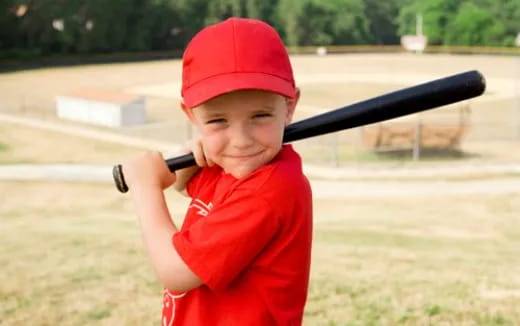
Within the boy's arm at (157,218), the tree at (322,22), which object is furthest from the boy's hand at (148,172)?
the tree at (322,22)

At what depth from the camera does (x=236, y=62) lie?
1.82 meters

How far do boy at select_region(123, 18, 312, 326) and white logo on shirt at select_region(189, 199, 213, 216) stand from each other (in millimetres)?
47

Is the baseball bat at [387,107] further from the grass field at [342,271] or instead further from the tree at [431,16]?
the tree at [431,16]

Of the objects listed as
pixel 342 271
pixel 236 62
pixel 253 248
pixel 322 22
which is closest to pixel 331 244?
pixel 342 271

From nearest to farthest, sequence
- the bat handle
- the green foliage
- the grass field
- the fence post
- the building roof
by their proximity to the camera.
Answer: the bat handle, the grass field, the fence post, the building roof, the green foliage

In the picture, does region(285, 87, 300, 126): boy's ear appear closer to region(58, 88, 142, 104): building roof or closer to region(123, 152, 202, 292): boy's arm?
region(123, 152, 202, 292): boy's arm

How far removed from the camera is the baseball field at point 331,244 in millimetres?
4387

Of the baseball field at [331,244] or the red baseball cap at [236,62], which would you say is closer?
the red baseball cap at [236,62]

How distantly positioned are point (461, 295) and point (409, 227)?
5.30m

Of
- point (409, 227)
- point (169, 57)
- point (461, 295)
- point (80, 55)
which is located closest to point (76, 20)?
point (80, 55)

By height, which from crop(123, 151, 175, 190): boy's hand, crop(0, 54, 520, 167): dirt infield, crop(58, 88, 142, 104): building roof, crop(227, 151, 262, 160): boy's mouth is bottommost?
crop(0, 54, 520, 167): dirt infield

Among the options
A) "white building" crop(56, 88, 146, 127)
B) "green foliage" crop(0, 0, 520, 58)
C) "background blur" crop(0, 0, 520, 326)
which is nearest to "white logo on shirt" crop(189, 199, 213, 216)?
"background blur" crop(0, 0, 520, 326)

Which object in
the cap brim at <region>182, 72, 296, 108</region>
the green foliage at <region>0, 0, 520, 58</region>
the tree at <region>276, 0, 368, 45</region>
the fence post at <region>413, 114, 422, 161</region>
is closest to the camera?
the cap brim at <region>182, 72, 296, 108</region>

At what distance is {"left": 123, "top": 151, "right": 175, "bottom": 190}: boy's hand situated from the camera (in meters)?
2.14
